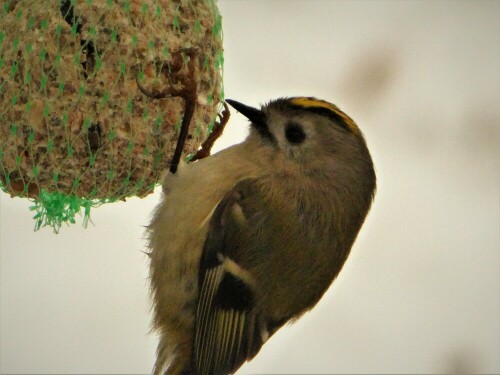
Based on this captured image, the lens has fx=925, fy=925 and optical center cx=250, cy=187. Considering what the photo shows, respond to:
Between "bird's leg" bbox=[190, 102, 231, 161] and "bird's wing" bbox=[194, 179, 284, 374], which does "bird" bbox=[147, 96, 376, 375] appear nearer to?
"bird's wing" bbox=[194, 179, 284, 374]

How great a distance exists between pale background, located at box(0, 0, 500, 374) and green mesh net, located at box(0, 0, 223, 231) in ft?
2.54

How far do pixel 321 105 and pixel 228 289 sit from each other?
501 mm

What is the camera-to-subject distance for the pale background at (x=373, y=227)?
9.62 ft

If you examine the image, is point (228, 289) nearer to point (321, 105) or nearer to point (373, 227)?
point (321, 105)

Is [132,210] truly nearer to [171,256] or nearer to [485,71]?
[171,256]

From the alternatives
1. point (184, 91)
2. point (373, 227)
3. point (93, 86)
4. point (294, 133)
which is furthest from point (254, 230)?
point (373, 227)

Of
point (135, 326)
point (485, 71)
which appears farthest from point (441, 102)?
point (135, 326)

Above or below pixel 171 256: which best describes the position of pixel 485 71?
above

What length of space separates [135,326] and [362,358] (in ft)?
2.75

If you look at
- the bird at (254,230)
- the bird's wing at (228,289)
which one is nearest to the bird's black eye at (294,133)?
the bird at (254,230)

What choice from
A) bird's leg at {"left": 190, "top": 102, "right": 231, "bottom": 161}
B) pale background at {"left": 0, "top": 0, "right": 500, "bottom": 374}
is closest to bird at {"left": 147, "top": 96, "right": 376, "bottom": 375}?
bird's leg at {"left": 190, "top": 102, "right": 231, "bottom": 161}

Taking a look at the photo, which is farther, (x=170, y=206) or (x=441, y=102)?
(x=441, y=102)

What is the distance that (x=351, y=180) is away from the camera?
7.66ft

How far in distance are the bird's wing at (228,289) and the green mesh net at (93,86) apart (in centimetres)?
22
